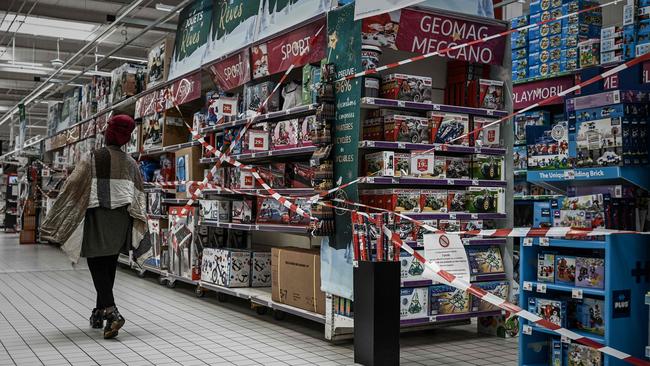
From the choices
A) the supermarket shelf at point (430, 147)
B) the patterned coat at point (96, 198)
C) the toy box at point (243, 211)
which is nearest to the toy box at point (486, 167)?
the supermarket shelf at point (430, 147)

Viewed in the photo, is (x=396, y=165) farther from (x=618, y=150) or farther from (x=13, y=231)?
(x=13, y=231)

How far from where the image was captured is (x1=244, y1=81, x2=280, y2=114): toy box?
256 inches

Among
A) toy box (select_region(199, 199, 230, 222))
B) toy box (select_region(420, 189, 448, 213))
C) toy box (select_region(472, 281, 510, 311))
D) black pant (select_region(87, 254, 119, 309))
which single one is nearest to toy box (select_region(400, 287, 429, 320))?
toy box (select_region(472, 281, 510, 311))

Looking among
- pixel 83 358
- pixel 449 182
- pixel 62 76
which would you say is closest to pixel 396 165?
pixel 449 182

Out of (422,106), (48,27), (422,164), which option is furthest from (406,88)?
(48,27)

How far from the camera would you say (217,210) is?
23.9 ft

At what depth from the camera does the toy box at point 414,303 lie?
5129 mm

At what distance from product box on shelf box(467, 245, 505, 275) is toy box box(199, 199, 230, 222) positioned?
276 centimetres

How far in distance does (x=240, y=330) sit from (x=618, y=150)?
335 cm

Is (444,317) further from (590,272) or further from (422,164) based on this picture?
(590,272)

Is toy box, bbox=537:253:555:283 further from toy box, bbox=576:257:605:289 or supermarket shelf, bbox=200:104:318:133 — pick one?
supermarket shelf, bbox=200:104:318:133

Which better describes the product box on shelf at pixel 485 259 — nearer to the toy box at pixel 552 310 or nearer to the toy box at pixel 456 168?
the toy box at pixel 456 168

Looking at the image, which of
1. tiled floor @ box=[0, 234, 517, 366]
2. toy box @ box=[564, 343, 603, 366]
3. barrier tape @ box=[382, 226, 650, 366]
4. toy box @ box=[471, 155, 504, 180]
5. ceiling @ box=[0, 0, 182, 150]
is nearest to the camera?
barrier tape @ box=[382, 226, 650, 366]

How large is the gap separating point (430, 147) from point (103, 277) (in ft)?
9.04
